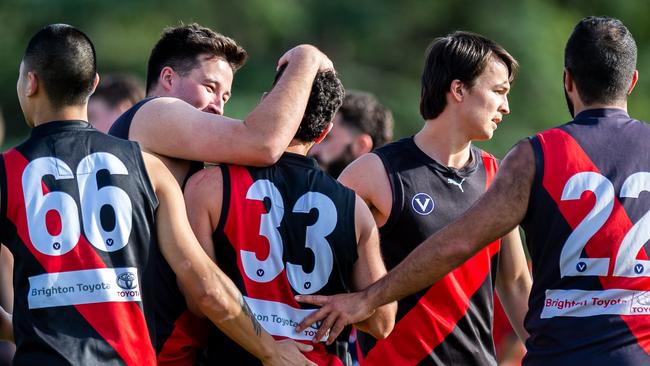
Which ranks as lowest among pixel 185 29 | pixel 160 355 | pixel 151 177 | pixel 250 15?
pixel 160 355

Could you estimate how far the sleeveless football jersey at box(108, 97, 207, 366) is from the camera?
5082mm

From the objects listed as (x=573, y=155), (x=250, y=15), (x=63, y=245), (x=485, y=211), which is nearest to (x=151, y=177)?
(x=63, y=245)

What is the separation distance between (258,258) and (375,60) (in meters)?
19.6

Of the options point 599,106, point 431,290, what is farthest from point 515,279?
point 599,106

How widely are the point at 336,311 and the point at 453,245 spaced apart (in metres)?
0.60

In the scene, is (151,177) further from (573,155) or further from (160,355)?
(573,155)

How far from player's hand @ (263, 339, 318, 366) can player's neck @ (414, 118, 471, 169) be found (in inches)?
60.9

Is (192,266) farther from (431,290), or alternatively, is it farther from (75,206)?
(431,290)

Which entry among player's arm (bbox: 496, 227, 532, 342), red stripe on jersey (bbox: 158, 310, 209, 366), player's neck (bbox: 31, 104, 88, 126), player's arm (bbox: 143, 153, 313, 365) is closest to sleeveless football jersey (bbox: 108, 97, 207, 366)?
red stripe on jersey (bbox: 158, 310, 209, 366)

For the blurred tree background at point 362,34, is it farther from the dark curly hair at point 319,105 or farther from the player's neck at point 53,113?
the player's neck at point 53,113

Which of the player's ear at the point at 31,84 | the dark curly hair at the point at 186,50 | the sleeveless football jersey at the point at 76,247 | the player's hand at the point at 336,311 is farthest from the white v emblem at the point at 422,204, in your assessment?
the player's ear at the point at 31,84

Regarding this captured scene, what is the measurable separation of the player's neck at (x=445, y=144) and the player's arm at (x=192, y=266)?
1.70m

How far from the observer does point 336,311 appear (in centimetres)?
502

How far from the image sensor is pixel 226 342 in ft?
16.8
